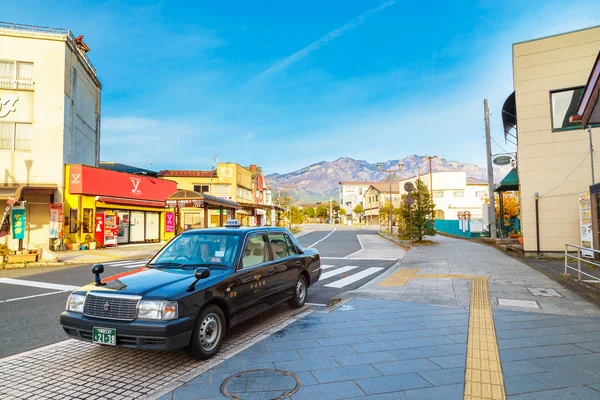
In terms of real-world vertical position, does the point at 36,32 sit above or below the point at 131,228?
above

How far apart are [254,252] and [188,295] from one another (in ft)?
5.54

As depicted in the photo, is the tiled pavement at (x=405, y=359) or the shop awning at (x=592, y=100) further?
the shop awning at (x=592, y=100)

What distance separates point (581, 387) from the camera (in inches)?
135

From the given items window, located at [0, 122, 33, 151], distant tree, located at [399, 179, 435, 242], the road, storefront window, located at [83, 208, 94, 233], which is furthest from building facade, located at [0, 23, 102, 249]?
distant tree, located at [399, 179, 435, 242]

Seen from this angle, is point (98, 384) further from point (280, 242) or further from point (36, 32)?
point (36, 32)

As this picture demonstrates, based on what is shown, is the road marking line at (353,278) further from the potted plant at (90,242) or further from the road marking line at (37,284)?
the potted plant at (90,242)

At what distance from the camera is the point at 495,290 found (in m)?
8.25

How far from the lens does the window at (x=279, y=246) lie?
20.6ft

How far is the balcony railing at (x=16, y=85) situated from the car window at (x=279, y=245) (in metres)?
21.3

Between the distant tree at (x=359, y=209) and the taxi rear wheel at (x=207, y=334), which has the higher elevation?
the distant tree at (x=359, y=209)

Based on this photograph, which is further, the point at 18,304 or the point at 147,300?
the point at 18,304

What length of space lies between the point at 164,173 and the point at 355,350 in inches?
1685

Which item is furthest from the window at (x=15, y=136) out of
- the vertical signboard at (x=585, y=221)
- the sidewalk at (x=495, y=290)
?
the vertical signboard at (x=585, y=221)

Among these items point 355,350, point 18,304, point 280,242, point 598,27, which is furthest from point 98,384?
point 598,27
